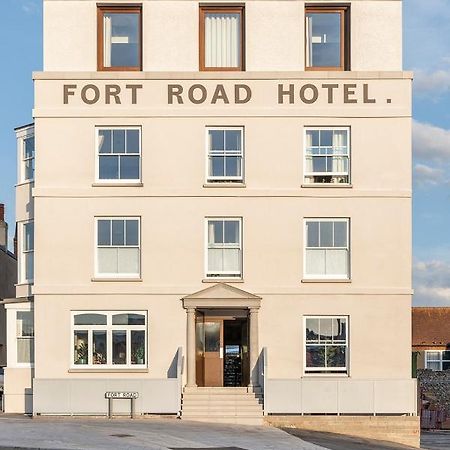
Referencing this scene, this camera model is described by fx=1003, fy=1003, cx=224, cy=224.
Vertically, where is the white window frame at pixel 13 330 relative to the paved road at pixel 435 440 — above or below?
above

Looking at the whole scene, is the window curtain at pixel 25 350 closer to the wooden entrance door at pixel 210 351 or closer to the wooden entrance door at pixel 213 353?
the wooden entrance door at pixel 210 351

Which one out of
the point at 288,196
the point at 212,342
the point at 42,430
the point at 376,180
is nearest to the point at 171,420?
the point at 212,342

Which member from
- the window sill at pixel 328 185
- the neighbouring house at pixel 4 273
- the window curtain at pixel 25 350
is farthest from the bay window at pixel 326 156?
the neighbouring house at pixel 4 273

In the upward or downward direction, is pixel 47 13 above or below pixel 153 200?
above

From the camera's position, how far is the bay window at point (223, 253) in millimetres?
31453

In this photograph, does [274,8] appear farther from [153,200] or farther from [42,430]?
[42,430]

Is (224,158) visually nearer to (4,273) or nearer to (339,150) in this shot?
(339,150)

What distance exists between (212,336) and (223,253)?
2.87 m

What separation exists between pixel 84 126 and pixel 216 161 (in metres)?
4.30

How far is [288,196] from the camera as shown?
31.4 m

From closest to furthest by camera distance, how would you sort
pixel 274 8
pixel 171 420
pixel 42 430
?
pixel 42 430, pixel 171 420, pixel 274 8

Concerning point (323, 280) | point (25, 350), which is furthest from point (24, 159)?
point (323, 280)

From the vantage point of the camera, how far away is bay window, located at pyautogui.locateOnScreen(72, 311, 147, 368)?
103ft

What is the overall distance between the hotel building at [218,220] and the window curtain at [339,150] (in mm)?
45
